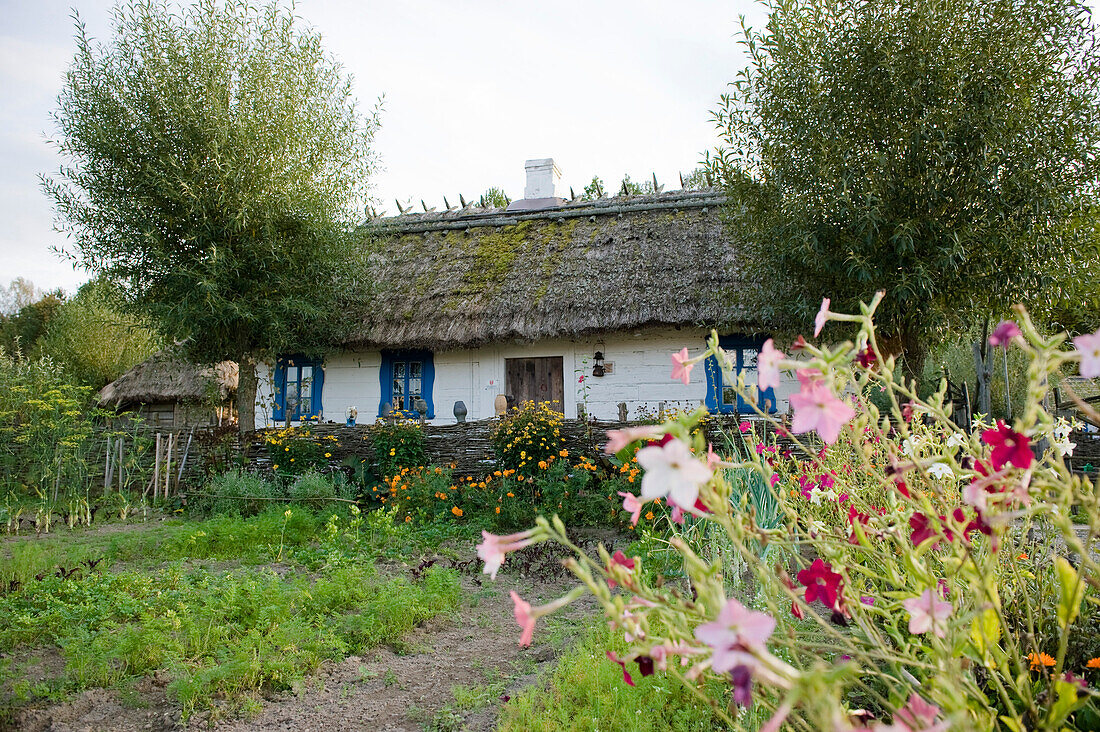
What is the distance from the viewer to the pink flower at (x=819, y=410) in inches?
27.8

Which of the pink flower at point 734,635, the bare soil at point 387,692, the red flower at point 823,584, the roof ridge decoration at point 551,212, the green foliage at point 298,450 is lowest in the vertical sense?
the bare soil at point 387,692

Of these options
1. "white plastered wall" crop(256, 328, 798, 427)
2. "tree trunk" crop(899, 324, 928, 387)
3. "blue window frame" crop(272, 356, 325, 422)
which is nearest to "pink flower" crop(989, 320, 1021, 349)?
"tree trunk" crop(899, 324, 928, 387)

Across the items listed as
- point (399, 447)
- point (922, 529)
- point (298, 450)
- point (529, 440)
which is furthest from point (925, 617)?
point (298, 450)

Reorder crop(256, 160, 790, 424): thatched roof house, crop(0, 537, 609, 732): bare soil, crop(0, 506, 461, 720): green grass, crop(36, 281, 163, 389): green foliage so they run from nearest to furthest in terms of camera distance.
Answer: crop(0, 537, 609, 732): bare soil, crop(0, 506, 461, 720): green grass, crop(256, 160, 790, 424): thatched roof house, crop(36, 281, 163, 389): green foliage

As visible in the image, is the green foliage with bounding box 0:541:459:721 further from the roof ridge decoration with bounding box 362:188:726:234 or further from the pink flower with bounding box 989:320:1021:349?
the roof ridge decoration with bounding box 362:188:726:234

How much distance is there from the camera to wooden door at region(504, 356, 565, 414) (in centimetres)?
974

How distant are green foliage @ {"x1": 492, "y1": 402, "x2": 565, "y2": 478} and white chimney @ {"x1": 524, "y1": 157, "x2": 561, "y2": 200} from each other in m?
6.53

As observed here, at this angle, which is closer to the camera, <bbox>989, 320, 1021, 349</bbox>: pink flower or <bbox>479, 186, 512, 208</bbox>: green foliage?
<bbox>989, 320, 1021, 349</bbox>: pink flower

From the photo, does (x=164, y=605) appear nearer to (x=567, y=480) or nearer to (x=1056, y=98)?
(x=567, y=480)

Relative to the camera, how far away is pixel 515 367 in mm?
9891

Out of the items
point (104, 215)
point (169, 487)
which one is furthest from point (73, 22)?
point (169, 487)

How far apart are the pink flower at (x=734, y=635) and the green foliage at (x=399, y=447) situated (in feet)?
22.6

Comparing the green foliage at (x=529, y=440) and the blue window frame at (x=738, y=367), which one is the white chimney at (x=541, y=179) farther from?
the green foliage at (x=529, y=440)

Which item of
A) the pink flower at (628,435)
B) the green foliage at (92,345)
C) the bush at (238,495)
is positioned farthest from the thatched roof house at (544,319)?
the green foliage at (92,345)
